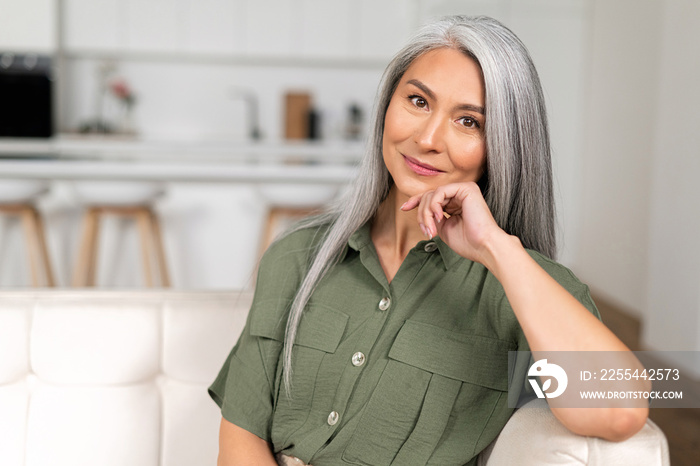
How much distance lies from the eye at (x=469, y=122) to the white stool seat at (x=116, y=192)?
2.39 m

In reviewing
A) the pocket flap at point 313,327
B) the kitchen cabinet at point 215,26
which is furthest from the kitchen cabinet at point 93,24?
the pocket flap at point 313,327

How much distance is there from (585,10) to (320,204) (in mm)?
3416

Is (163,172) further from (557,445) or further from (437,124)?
(557,445)

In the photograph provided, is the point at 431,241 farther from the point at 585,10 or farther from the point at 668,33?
the point at 585,10

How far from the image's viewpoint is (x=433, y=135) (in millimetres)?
1118

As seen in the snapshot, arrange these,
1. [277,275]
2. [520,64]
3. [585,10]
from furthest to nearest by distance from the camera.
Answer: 1. [585,10]
2. [277,275]
3. [520,64]

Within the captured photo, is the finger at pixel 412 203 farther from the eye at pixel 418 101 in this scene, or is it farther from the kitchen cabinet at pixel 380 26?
the kitchen cabinet at pixel 380 26

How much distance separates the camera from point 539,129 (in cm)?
113

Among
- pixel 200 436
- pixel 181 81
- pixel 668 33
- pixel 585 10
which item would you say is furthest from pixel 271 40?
pixel 200 436

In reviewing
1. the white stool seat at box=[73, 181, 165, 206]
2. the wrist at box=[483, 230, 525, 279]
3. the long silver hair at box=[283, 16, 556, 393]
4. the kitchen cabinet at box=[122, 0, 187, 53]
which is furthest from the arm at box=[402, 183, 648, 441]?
the kitchen cabinet at box=[122, 0, 187, 53]

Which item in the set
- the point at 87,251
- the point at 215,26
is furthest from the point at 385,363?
the point at 215,26

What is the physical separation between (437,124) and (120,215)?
2.51m

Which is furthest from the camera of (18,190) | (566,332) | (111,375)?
(18,190)

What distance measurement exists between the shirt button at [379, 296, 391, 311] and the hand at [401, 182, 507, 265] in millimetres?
136
